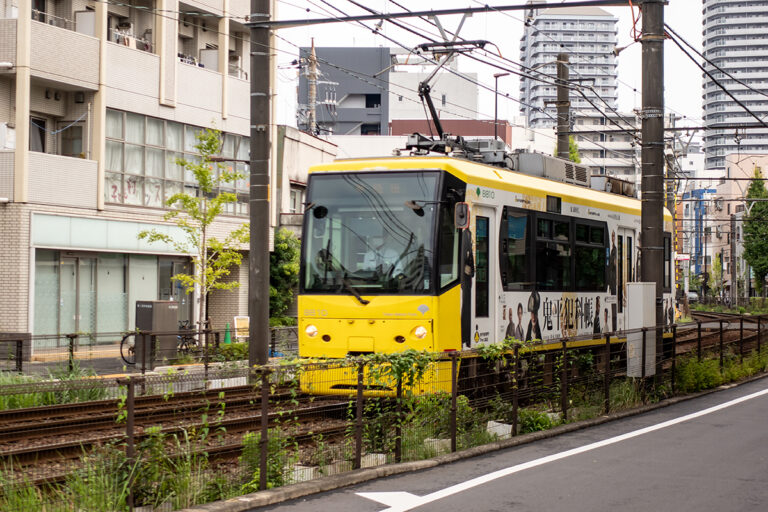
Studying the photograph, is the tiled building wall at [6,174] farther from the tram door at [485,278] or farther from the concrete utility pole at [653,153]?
the concrete utility pole at [653,153]

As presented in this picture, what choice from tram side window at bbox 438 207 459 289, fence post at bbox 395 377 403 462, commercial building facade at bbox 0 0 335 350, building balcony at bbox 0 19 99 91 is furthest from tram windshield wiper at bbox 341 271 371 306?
building balcony at bbox 0 19 99 91

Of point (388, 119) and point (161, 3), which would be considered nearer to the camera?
point (161, 3)

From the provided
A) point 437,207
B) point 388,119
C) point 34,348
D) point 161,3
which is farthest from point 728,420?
point 388,119

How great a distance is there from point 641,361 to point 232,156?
2325cm

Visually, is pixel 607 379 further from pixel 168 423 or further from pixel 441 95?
pixel 441 95

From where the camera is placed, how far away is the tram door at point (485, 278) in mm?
15227

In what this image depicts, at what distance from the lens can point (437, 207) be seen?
14.6 metres

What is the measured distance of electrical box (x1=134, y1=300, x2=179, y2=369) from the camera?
74.4ft

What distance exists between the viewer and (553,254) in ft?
58.1

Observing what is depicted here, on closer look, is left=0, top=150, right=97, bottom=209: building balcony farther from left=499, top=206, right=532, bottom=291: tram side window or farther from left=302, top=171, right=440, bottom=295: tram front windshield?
left=499, top=206, right=532, bottom=291: tram side window

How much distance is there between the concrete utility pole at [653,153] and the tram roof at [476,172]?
183 centimetres

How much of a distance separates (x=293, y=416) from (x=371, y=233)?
5440mm

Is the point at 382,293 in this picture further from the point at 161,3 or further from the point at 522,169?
the point at 161,3

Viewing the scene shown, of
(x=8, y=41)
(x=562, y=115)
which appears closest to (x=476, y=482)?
(x=562, y=115)
